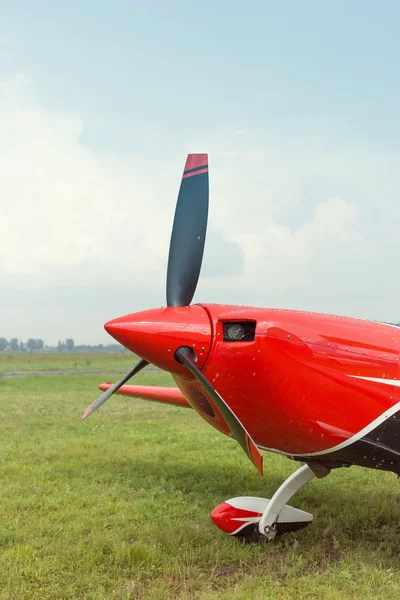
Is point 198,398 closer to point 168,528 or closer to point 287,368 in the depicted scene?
point 287,368

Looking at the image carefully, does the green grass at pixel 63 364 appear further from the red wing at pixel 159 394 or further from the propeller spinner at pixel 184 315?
the propeller spinner at pixel 184 315

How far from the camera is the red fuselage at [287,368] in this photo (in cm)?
432

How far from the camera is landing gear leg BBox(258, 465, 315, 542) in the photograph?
5223 millimetres

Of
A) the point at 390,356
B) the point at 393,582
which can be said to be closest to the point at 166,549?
the point at 393,582

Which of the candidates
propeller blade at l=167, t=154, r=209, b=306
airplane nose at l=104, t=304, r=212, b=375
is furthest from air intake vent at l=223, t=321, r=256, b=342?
propeller blade at l=167, t=154, r=209, b=306

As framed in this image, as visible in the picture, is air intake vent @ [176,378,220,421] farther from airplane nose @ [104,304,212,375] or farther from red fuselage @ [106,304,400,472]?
airplane nose @ [104,304,212,375]

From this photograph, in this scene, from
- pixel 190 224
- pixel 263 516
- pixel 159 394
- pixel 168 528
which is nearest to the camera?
pixel 190 224

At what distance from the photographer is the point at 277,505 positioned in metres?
5.30

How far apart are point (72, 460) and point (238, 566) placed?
4.30 m

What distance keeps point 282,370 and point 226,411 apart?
23.6 inches

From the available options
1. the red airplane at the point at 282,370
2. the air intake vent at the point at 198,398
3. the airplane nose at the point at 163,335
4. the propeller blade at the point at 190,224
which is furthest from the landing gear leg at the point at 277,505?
the propeller blade at the point at 190,224

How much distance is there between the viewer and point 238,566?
15.4 ft

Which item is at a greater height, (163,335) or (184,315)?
(184,315)

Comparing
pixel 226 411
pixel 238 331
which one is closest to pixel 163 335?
pixel 238 331
